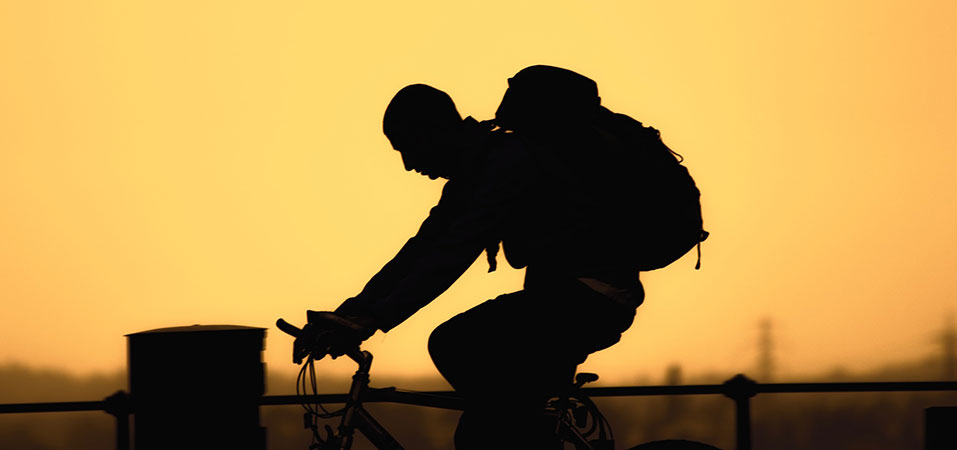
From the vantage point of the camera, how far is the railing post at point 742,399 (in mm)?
5344

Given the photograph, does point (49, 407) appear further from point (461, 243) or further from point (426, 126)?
point (461, 243)

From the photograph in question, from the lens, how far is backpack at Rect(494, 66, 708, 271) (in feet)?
9.13

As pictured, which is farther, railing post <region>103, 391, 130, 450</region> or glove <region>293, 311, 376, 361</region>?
railing post <region>103, 391, 130, 450</region>

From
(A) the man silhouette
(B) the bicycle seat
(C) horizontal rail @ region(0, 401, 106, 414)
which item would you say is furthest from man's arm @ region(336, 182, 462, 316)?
(C) horizontal rail @ region(0, 401, 106, 414)

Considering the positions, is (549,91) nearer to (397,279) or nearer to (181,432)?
(397,279)

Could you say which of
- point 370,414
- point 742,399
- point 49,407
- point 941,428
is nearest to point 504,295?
point 370,414

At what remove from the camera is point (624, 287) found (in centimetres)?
284

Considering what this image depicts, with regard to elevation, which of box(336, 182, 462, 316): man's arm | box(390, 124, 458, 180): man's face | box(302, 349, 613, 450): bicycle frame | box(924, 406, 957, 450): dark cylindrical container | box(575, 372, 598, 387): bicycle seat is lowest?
box(924, 406, 957, 450): dark cylindrical container

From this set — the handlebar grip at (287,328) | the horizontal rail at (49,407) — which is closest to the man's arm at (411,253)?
the handlebar grip at (287,328)

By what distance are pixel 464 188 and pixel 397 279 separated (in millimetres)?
382

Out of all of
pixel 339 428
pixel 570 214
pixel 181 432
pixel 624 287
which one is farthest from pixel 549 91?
pixel 181 432

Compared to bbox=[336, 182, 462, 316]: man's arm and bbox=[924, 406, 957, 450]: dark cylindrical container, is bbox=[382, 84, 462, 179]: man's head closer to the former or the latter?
bbox=[336, 182, 462, 316]: man's arm

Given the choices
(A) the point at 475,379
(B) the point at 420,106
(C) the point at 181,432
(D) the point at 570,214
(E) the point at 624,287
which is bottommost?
(C) the point at 181,432

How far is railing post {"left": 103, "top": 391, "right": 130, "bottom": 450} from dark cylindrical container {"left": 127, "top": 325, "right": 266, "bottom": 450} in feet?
4.14
